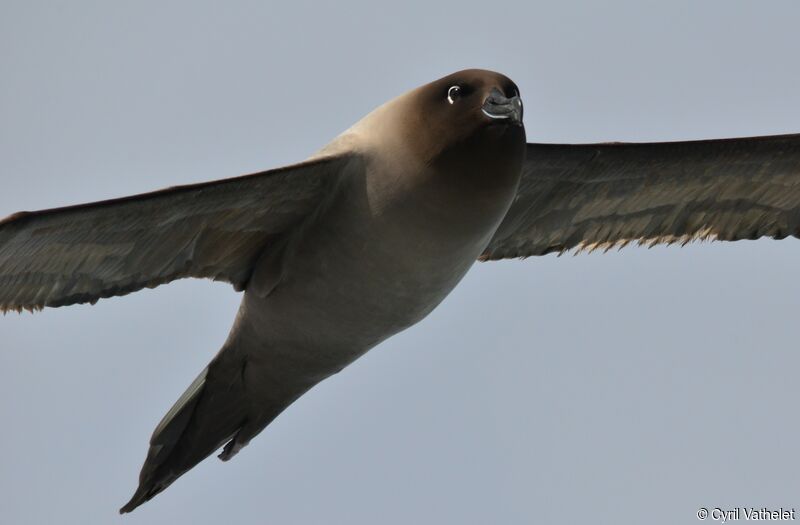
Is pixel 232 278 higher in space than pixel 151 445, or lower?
higher

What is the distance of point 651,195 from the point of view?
14.7 meters

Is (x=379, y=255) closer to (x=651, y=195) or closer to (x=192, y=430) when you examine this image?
(x=192, y=430)

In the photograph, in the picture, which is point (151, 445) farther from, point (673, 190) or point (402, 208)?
point (673, 190)

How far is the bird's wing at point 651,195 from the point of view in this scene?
1405 cm

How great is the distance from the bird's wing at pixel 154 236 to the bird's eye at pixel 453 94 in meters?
0.93

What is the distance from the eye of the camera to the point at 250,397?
14.1 m

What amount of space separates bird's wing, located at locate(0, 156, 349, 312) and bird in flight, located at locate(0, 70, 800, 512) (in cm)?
2

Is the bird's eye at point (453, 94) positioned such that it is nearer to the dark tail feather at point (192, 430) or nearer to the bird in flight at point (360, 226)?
the bird in flight at point (360, 226)

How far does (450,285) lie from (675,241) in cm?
292

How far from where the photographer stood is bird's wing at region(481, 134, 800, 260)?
14047 millimetres

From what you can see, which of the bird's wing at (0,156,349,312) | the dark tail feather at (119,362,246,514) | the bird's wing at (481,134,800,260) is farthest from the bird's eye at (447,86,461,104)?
the dark tail feather at (119,362,246,514)

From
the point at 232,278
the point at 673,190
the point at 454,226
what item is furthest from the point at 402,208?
the point at 673,190

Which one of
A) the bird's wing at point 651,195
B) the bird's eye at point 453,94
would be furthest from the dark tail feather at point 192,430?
the bird's eye at point 453,94

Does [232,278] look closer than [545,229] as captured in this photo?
Yes
